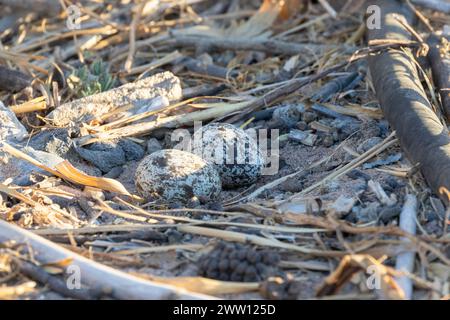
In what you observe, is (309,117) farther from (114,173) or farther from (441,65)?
(114,173)

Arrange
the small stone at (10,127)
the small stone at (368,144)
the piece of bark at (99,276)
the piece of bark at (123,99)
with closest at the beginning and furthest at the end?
the piece of bark at (99,276) < the small stone at (368,144) < the small stone at (10,127) < the piece of bark at (123,99)

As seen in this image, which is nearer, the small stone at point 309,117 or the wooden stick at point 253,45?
the small stone at point 309,117

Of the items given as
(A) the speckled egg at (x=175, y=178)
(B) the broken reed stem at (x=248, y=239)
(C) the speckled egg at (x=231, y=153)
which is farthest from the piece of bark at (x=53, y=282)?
(C) the speckled egg at (x=231, y=153)

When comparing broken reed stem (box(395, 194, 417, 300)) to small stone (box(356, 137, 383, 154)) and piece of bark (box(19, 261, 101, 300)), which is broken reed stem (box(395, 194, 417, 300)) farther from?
piece of bark (box(19, 261, 101, 300))

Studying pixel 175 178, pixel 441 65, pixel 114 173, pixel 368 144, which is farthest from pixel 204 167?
pixel 441 65

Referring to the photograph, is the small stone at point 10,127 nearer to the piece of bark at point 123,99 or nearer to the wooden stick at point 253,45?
the piece of bark at point 123,99

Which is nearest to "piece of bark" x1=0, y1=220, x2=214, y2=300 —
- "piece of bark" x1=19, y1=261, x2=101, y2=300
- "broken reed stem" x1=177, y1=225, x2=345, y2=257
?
"piece of bark" x1=19, y1=261, x2=101, y2=300
